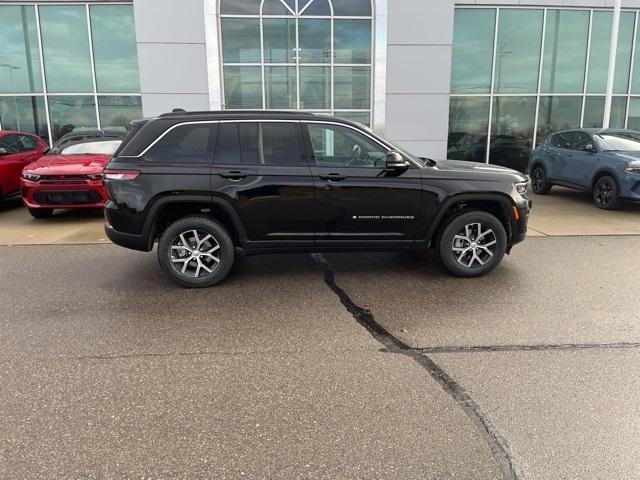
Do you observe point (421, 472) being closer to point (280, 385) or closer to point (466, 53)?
point (280, 385)

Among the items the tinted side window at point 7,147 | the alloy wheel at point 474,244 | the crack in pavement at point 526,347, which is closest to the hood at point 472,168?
the alloy wheel at point 474,244

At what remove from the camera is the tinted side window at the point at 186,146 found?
17.8 ft

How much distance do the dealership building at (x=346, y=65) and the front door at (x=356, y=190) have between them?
28.8ft

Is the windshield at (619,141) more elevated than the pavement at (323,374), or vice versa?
the windshield at (619,141)

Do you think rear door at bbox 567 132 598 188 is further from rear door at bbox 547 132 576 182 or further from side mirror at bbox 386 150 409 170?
side mirror at bbox 386 150 409 170

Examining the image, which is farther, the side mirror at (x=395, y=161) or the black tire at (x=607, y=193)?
the black tire at (x=607, y=193)

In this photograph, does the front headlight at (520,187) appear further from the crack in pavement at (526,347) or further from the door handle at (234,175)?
the door handle at (234,175)

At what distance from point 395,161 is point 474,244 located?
139cm

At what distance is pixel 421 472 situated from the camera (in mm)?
2629

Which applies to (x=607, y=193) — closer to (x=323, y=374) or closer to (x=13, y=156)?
(x=323, y=374)

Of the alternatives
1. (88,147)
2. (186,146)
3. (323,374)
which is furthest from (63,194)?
(323,374)

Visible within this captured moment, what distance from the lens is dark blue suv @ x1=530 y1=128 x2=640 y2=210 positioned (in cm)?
973

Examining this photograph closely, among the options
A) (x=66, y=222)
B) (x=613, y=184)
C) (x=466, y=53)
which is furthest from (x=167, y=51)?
(x=613, y=184)

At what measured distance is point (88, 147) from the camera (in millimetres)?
10258
